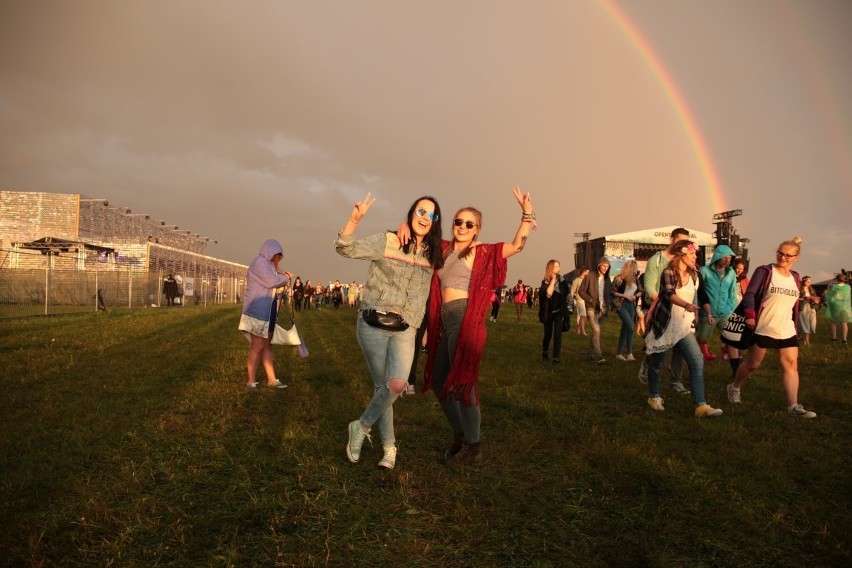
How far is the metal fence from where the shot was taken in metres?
18.9

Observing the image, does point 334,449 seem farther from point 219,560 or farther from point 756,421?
point 756,421

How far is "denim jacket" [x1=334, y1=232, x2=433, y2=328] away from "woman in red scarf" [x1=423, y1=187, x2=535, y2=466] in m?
0.26

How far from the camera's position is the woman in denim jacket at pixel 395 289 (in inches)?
157

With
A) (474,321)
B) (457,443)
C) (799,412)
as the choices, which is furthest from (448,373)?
(799,412)

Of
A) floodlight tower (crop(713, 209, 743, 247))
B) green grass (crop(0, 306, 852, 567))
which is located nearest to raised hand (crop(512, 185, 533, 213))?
green grass (crop(0, 306, 852, 567))

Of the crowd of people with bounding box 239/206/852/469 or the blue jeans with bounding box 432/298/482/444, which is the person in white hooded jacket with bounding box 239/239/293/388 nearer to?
the crowd of people with bounding box 239/206/852/469

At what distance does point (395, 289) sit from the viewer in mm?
4043

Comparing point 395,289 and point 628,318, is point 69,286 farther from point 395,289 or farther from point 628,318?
→ point 395,289

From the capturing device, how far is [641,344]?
554 inches

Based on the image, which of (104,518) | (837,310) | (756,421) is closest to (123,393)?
(104,518)

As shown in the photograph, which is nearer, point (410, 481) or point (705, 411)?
point (410, 481)

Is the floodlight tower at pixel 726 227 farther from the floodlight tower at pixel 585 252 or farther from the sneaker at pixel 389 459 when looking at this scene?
the sneaker at pixel 389 459

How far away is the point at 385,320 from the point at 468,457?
1287 millimetres

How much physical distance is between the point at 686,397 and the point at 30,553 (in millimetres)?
6954
